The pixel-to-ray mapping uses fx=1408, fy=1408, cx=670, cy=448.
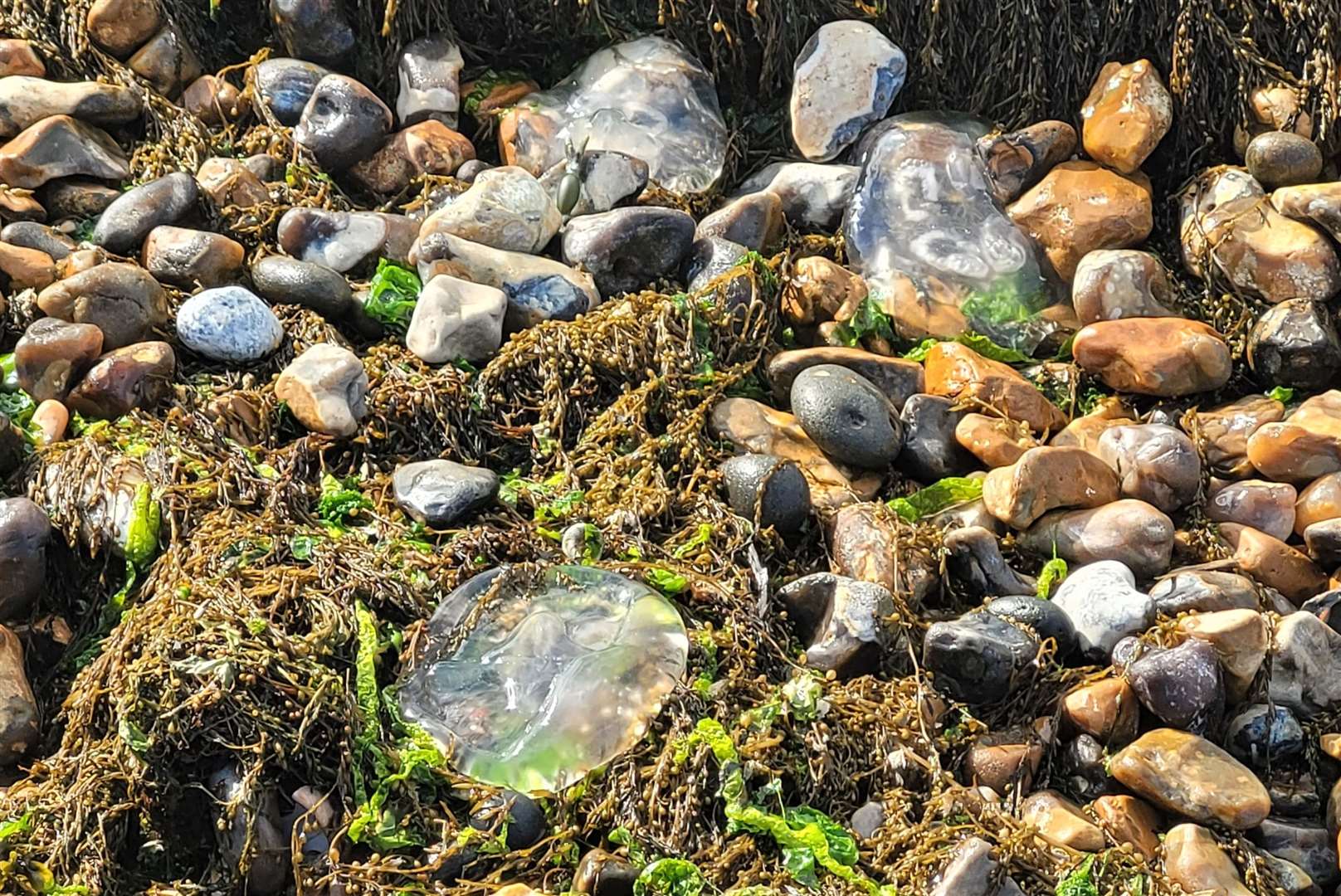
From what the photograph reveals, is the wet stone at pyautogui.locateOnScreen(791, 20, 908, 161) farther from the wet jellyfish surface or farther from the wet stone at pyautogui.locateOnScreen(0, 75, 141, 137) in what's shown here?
the wet stone at pyautogui.locateOnScreen(0, 75, 141, 137)

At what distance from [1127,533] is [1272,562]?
366mm

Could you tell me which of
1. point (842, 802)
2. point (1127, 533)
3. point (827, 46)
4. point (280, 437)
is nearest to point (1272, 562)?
point (1127, 533)

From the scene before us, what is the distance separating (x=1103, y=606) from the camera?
3289 mm

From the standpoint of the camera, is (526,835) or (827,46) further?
(827,46)

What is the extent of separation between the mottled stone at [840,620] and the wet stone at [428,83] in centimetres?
230

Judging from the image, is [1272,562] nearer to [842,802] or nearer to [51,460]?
[842,802]

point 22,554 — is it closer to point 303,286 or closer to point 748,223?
point 303,286

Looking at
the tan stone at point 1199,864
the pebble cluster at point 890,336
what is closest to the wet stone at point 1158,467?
the pebble cluster at point 890,336

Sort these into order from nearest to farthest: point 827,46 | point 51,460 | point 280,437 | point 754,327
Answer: point 51,460 < point 280,437 < point 754,327 < point 827,46

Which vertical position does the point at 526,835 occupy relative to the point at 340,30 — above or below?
below

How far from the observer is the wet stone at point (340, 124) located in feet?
14.9

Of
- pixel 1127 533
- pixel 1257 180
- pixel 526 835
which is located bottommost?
pixel 526 835

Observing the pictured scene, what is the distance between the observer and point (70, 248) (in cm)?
407

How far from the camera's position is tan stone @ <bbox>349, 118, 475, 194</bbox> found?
4.57 m
